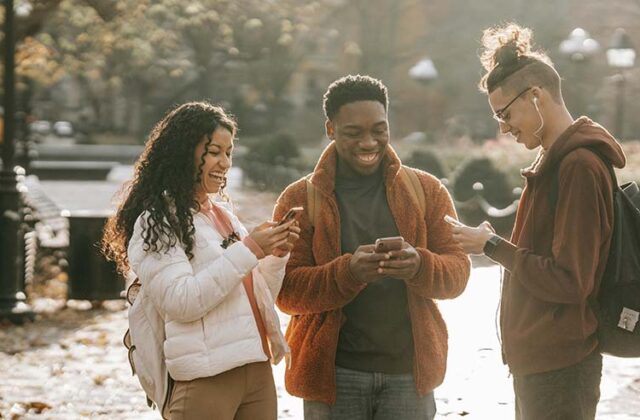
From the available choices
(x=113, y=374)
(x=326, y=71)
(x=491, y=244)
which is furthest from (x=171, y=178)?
(x=326, y=71)

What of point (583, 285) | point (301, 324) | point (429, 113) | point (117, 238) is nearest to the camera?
point (583, 285)

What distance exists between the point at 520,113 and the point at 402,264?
0.66 meters

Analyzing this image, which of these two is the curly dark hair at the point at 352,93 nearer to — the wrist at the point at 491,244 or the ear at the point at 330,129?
the ear at the point at 330,129

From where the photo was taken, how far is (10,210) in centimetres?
1094

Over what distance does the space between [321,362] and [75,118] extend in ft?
223

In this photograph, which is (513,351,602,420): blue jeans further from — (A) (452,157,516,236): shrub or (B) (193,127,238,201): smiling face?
(A) (452,157,516,236): shrub

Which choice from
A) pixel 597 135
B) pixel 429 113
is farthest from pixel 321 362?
pixel 429 113

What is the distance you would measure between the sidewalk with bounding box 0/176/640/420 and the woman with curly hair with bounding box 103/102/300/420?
2822mm

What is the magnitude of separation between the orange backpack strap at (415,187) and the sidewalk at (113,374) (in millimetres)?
2742

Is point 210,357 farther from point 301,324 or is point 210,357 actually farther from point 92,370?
point 92,370

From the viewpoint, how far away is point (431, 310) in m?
3.78

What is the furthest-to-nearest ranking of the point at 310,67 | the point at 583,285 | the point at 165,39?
the point at 310,67 → the point at 165,39 → the point at 583,285

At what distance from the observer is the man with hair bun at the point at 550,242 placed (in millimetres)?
3381

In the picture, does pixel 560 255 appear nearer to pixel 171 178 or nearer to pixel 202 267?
pixel 202 267
